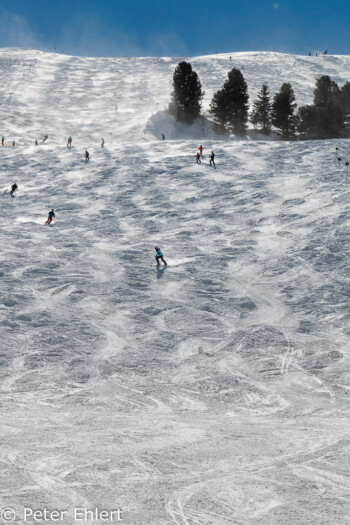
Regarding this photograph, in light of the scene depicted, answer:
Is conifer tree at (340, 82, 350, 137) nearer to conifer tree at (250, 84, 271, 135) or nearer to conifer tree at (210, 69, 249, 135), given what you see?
conifer tree at (250, 84, 271, 135)

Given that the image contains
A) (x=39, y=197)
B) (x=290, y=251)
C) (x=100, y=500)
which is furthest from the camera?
(x=39, y=197)

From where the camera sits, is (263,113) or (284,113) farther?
(263,113)

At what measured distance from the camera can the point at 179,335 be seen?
1586 centimetres

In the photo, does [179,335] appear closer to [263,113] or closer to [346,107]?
A: [263,113]

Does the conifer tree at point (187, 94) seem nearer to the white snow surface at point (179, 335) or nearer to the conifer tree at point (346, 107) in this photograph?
the conifer tree at point (346, 107)

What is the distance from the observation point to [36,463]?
28.2 ft

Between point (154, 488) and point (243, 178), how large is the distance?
2720 cm

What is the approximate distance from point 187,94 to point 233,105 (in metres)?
7.84

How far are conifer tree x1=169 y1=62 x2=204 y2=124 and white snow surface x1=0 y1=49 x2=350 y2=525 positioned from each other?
25911mm

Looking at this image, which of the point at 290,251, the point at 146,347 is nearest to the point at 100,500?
the point at 146,347

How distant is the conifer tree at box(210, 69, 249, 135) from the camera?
58.8 m

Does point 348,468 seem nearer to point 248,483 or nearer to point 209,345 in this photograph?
point 248,483

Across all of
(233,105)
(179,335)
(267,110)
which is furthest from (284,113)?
(179,335)

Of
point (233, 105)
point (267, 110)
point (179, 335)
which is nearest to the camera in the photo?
point (179, 335)
